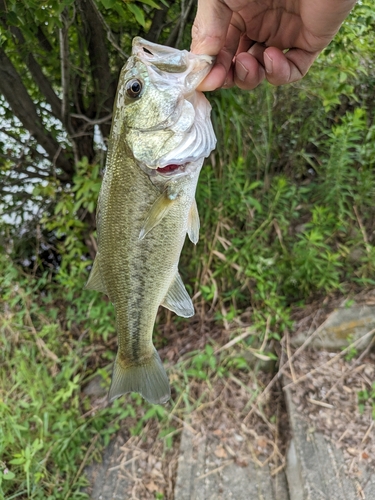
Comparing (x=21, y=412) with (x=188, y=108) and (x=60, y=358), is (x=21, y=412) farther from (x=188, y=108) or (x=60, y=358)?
(x=188, y=108)

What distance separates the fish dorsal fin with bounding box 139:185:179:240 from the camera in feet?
4.37

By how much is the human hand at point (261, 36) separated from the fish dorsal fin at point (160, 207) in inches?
15.0

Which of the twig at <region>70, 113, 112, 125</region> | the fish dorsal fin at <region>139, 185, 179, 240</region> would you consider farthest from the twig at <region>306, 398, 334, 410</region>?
the twig at <region>70, 113, 112, 125</region>

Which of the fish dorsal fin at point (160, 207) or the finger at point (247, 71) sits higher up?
the finger at point (247, 71)

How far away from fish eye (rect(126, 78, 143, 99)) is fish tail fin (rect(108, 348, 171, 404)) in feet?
3.52

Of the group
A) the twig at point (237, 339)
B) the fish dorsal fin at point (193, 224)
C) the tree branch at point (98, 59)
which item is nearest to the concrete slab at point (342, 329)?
the twig at point (237, 339)

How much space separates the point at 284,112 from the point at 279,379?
6.70ft

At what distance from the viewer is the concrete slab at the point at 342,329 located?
108 inches

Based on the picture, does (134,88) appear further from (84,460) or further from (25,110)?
(84,460)

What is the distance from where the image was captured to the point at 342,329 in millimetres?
2764

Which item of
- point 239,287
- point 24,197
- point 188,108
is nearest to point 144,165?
point 188,108

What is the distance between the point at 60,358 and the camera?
2932 millimetres

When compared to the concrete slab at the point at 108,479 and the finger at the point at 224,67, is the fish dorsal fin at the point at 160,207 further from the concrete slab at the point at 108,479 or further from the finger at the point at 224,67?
the concrete slab at the point at 108,479

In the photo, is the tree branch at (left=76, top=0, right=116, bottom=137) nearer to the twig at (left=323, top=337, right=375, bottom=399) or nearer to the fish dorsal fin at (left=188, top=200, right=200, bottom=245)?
the fish dorsal fin at (left=188, top=200, right=200, bottom=245)
